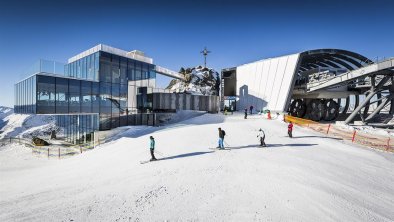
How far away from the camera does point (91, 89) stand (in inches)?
982

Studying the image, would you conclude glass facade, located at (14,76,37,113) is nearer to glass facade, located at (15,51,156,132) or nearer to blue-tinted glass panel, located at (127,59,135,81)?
glass facade, located at (15,51,156,132)

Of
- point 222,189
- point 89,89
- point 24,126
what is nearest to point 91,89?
point 89,89

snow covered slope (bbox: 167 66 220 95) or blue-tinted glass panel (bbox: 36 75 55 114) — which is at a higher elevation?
snow covered slope (bbox: 167 66 220 95)

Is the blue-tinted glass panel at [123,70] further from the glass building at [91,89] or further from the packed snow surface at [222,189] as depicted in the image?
the packed snow surface at [222,189]

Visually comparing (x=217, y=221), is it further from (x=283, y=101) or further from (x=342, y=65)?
(x=342, y=65)

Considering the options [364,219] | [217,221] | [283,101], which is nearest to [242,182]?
[217,221]

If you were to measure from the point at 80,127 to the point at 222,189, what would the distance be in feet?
87.2

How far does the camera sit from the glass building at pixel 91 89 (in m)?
21.2

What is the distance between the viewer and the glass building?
2123 cm

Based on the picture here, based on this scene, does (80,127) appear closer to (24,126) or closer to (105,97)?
(105,97)

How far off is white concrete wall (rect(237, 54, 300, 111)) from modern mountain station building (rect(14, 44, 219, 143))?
13.3m

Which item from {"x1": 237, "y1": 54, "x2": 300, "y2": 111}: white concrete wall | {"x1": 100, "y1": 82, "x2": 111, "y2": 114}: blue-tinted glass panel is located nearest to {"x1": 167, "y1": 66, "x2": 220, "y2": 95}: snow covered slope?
{"x1": 237, "y1": 54, "x2": 300, "y2": 111}: white concrete wall

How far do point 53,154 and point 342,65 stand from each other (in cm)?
5355

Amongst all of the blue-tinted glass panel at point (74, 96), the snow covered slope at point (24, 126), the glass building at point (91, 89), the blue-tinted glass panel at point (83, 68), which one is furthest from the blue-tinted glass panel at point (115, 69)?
the snow covered slope at point (24, 126)
